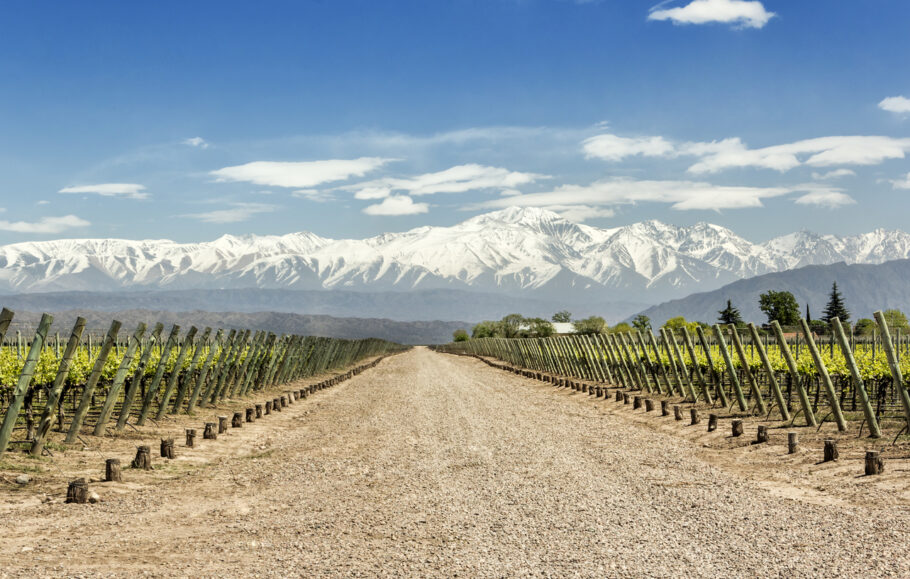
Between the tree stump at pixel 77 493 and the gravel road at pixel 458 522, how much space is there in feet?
0.57

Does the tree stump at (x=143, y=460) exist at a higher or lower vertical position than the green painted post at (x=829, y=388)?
lower

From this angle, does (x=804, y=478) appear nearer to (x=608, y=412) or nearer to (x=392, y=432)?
(x=392, y=432)

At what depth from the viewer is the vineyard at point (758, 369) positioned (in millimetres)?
16266

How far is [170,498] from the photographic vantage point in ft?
35.3

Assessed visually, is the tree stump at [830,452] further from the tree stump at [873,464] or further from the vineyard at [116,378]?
the vineyard at [116,378]

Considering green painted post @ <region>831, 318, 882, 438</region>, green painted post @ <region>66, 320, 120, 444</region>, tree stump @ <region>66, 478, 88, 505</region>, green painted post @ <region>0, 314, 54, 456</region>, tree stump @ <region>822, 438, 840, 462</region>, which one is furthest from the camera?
green painted post @ <region>66, 320, 120, 444</region>

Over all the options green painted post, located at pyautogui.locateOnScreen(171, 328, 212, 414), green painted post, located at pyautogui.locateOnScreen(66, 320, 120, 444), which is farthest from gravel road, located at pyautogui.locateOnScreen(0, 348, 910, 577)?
green painted post, located at pyautogui.locateOnScreen(171, 328, 212, 414)

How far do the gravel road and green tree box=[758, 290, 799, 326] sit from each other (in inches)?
6156

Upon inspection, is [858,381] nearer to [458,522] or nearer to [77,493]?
[458,522]

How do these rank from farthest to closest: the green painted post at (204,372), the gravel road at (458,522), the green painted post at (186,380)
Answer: the green painted post at (204,372) < the green painted post at (186,380) < the gravel road at (458,522)

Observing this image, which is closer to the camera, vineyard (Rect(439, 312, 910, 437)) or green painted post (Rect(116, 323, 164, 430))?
vineyard (Rect(439, 312, 910, 437))

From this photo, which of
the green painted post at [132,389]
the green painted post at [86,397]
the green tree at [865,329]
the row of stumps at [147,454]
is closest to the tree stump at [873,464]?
the row of stumps at [147,454]

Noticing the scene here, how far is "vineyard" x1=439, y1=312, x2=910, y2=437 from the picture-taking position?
16266mm

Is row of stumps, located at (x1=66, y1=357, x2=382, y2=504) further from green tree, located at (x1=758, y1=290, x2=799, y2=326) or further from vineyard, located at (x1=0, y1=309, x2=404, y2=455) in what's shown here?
green tree, located at (x1=758, y1=290, x2=799, y2=326)
